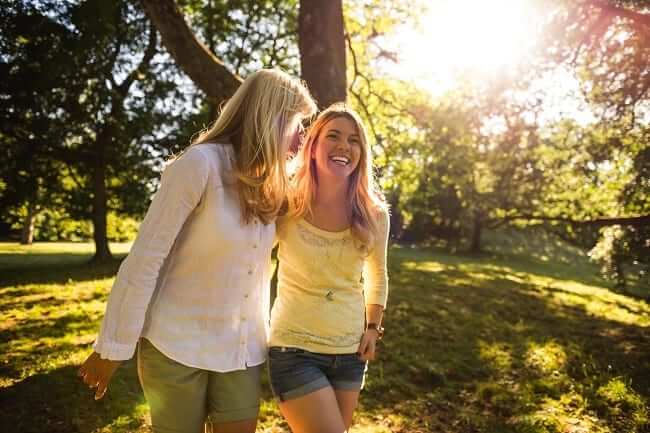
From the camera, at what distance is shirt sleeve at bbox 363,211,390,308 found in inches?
119

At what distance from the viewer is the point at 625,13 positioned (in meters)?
7.56

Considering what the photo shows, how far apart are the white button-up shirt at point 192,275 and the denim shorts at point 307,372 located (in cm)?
28

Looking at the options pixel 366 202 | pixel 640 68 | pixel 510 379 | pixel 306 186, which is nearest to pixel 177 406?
pixel 306 186

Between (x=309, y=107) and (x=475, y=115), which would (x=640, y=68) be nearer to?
(x=475, y=115)

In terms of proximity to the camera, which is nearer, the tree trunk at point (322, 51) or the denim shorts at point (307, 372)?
the denim shorts at point (307, 372)

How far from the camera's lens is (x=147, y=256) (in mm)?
2062

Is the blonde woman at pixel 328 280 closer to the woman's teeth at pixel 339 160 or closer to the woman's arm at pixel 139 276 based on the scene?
the woman's teeth at pixel 339 160

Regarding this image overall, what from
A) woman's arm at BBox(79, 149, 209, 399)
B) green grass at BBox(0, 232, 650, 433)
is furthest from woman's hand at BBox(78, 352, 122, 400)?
green grass at BBox(0, 232, 650, 433)

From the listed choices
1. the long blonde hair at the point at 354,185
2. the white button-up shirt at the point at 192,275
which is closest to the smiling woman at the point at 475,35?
the long blonde hair at the point at 354,185

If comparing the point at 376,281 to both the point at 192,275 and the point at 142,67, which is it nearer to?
the point at 192,275

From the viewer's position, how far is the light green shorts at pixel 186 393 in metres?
2.14

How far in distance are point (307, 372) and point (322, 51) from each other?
163 inches

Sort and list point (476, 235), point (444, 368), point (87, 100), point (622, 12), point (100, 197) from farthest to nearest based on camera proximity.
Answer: point (476, 235) < point (100, 197) < point (87, 100) < point (622, 12) < point (444, 368)

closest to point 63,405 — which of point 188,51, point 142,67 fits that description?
point 188,51
